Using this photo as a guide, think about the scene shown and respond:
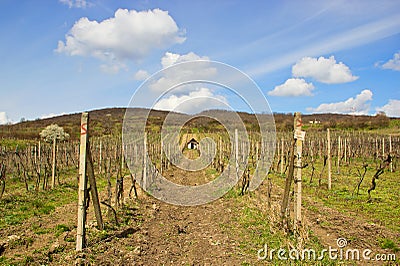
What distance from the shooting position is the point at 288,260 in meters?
5.44

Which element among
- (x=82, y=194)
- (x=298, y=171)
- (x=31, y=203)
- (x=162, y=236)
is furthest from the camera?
(x=31, y=203)

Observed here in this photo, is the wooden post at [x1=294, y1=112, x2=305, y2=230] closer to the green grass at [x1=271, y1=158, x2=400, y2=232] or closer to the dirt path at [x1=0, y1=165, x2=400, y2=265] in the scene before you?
the dirt path at [x1=0, y1=165, x2=400, y2=265]

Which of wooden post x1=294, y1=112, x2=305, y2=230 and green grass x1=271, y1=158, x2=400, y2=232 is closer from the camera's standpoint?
wooden post x1=294, y1=112, x2=305, y2=230

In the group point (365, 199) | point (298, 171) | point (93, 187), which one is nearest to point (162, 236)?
point (93, 187)

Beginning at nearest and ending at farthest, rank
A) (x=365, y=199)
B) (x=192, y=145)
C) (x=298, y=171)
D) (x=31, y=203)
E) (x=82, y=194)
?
(x=82, y=194) < (x=298, y=171) < (x=31, y=203) < (x=365, y=199) < (x=192, y=145)

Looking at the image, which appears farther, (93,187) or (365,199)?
(365,199)

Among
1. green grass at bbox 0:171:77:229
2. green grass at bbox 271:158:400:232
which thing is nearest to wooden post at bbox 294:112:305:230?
green grass at bbox 271:158:400:232

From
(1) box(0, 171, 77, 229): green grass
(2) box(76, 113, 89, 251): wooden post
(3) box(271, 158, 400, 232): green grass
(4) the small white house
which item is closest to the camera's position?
(2) box(76, 113, 89, 251): wooden post

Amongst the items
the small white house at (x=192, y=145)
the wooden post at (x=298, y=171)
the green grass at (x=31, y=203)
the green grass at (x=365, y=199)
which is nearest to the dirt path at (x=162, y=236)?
the green grass at (x=31, y=203)

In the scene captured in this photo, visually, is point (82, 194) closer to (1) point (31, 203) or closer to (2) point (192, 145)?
(1) point (31, 203)

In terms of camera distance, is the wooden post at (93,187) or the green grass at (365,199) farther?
the green grass at (365,199)

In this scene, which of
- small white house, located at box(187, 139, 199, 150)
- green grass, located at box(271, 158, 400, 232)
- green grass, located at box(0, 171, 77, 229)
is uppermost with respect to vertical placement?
small white house, located at box(187, 139, 199, 150)

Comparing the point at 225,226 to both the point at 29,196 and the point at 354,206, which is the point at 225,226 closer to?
the point at 354,206

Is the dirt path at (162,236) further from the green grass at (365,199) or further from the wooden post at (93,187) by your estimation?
the green grass at (365,199)
